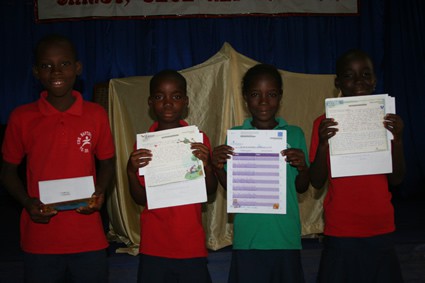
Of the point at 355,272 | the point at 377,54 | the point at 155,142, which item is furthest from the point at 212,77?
the point at 377,54

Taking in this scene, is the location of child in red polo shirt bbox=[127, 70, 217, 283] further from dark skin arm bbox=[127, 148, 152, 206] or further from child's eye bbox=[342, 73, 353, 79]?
child's eye bbox=[342, 73, 353, 79]

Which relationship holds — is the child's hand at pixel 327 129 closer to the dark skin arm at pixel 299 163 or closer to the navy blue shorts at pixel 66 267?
the dark skin arm at pixel 299 163

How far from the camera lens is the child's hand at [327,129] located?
2152mm

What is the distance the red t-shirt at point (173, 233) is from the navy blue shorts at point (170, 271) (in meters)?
0.03

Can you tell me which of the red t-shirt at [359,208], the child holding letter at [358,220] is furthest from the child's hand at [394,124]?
the red t-shirt at [359,208]

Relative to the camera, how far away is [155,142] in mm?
2174

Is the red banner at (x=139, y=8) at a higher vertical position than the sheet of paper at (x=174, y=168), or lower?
higher

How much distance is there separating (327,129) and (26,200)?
1351 mm

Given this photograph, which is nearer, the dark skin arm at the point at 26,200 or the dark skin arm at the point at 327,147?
the dark skin arm at the point at 26,200

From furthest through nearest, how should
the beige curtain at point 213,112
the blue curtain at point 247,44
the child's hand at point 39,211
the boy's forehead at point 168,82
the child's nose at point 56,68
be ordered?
the blue curtain at point 247,44 → the beige curtain at point 213,112 → the boy's forehead at point 168,82 → the child's nose at point 56,68 → the child's hand at point 39,211

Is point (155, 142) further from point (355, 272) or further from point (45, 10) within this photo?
point (45, 10)

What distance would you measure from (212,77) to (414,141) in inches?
168

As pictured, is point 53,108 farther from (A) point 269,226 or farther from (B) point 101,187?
(A) point 269,226

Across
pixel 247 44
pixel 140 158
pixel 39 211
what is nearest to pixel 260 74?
pixel 140 158
